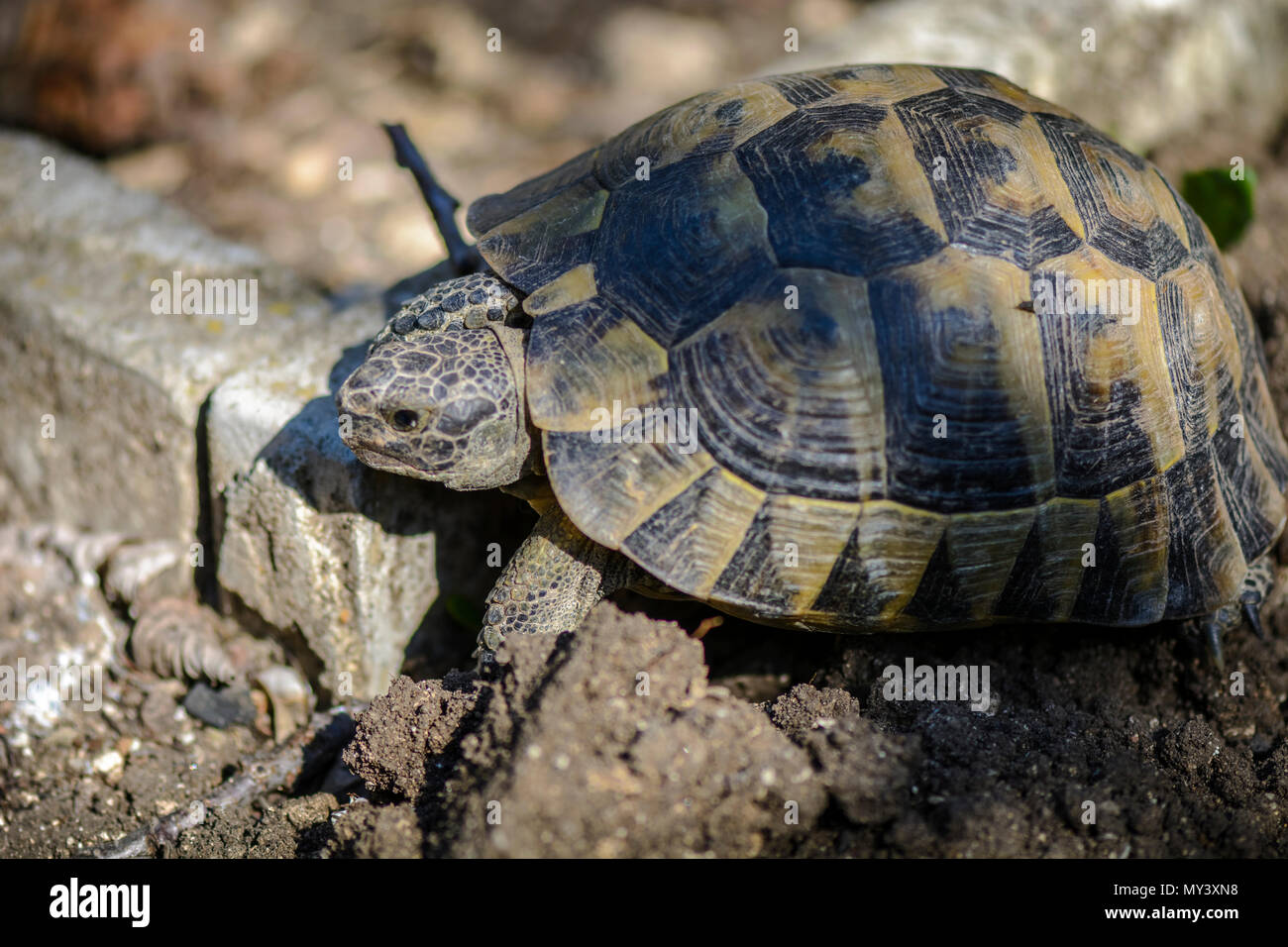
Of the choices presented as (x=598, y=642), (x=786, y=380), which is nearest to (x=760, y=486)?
(x=786, y=380)

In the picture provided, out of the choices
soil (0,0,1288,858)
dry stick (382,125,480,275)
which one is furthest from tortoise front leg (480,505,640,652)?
dry stick (382,125,480,275)

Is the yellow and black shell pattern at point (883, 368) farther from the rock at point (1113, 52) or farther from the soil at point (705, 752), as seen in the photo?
the rock at point (1113, 52)

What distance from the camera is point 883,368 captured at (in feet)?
8.05

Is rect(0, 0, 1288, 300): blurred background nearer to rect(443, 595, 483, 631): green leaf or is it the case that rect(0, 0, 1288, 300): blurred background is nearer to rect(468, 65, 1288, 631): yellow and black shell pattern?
rect(443, 595, 483, 631): green leaf

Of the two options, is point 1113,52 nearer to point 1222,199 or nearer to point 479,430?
point 1222,199

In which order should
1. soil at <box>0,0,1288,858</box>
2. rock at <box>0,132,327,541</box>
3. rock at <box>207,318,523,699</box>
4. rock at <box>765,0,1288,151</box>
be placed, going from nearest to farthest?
soil at <box>0,0,1288,858</box> → rock at <box>207,318,523,699</box> → rock at <box>0,132,327,541</box> → rock at <box>765,0,1288,151</box>

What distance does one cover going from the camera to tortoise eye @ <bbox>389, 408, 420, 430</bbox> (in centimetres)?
255

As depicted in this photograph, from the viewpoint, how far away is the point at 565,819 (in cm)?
189

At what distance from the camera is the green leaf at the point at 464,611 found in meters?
3.14

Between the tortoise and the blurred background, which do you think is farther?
the blurred background

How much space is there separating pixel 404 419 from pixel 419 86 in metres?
3.86

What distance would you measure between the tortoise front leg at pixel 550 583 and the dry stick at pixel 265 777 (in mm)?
470

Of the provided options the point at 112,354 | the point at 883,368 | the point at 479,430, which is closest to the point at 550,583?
the point at 479,430
